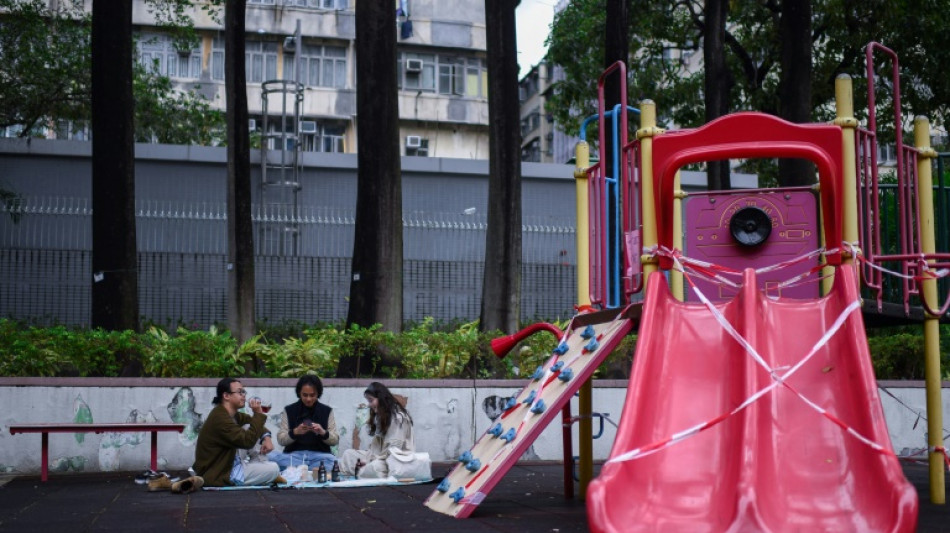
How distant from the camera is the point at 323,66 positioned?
4856 cm

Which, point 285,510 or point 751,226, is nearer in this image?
point 285,510

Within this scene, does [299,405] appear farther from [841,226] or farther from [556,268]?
[556,268]

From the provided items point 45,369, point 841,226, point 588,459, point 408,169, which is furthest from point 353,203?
point 841,226

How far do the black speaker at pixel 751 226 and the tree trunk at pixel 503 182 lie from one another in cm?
787

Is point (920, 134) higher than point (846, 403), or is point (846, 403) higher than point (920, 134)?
point (920, 134)

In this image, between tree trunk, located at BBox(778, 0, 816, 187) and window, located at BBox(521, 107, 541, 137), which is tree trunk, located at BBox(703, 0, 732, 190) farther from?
window, located at BBox(521, 107, 541, 137)

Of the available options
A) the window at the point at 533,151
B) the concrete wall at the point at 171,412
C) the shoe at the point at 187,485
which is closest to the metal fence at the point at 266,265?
the concrete wall at the point at 171,412

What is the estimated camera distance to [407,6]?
48.7 m

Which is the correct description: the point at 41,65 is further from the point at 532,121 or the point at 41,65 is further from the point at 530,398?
the point at 532,121

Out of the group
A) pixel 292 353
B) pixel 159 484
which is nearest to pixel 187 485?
pixel 159 484

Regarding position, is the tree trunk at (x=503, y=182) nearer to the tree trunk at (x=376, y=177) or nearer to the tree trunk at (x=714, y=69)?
the tree trunk at (x=376, y=177)

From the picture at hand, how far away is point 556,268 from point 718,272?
15.8 m

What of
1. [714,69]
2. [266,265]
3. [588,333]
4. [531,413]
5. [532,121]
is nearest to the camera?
[531,413]

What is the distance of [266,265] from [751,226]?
15.8 m
